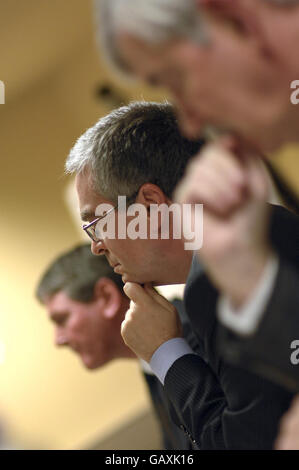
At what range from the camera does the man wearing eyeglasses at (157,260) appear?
3.01ft

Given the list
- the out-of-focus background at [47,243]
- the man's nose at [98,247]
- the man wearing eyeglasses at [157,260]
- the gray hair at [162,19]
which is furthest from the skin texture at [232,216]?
the out-of-focus background at [47,243]

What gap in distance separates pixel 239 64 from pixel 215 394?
55 centimetres

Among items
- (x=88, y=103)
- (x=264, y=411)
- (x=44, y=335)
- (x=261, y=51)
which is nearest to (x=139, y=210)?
(x=264, y=411)

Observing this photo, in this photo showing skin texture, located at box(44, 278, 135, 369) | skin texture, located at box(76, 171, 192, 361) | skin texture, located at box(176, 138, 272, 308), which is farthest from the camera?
skin texture, located at box(44, 278, 135, 369)

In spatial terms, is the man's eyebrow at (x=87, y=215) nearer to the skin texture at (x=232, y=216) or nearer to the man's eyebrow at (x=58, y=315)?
the skin texture at (x=232, y=216)

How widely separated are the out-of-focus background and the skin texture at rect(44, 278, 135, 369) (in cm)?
172

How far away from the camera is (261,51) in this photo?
0.59 metres

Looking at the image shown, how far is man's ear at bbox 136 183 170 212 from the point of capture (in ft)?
3.45

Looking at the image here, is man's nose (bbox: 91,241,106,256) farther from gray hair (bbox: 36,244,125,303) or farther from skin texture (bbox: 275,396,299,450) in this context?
gray hair (bbox: 36,244,125,303)

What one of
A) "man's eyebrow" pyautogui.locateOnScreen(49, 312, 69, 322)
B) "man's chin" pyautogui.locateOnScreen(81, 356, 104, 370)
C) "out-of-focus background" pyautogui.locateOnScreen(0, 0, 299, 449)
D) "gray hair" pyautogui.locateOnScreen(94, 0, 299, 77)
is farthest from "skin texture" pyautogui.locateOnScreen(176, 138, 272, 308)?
"out-of-focus background" pyautogui.locateOnScreen(0, 0, 299, 449)

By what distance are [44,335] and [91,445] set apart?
695mm

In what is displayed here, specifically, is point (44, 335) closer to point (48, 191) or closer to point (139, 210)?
point (48, 191)

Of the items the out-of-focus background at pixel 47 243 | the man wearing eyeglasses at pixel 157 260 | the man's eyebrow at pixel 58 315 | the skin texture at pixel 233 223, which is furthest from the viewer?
the out-of-focus background at pixel 47 243

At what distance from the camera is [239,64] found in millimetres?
581
